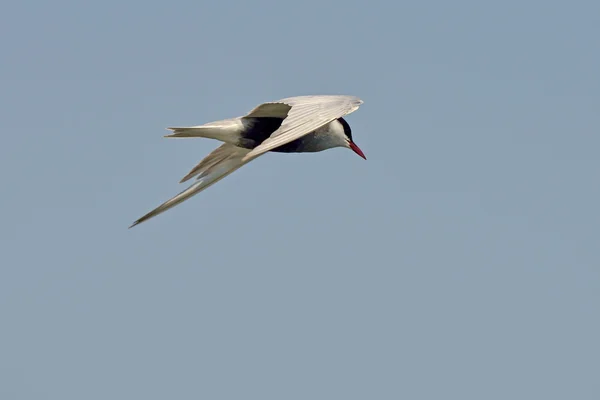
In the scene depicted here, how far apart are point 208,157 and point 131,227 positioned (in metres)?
2.64

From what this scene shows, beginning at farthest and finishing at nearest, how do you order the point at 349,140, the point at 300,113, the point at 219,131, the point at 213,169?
the point at 349,140 < the point at 213,169 < the point at 219,131 < the point at 300,113

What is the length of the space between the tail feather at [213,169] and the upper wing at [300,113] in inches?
50.6

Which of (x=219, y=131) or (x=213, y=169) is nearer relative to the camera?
(x=219, y=131)

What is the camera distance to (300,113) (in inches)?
673

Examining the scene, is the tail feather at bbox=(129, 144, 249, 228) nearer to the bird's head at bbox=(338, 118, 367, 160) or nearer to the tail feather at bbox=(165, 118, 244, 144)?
the tail feather at bbox=(165, 118, 244, 144)

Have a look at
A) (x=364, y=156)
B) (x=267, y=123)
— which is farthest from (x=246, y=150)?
(x=364, y=156)

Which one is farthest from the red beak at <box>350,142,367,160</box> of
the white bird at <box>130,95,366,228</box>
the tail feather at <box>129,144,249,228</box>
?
the tail feather at <box>129,144,249,228</box>

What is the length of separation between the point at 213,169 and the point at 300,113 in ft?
11.2

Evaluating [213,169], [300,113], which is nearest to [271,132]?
[213,169]

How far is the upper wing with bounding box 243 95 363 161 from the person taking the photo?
16141 mm

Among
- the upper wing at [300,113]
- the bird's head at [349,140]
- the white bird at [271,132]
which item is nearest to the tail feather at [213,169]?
the white bird at [271,132]

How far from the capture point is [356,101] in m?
17.8

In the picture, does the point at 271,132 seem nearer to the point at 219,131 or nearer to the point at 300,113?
the point at 219,131

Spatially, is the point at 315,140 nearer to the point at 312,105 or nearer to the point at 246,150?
the point at 246,150
